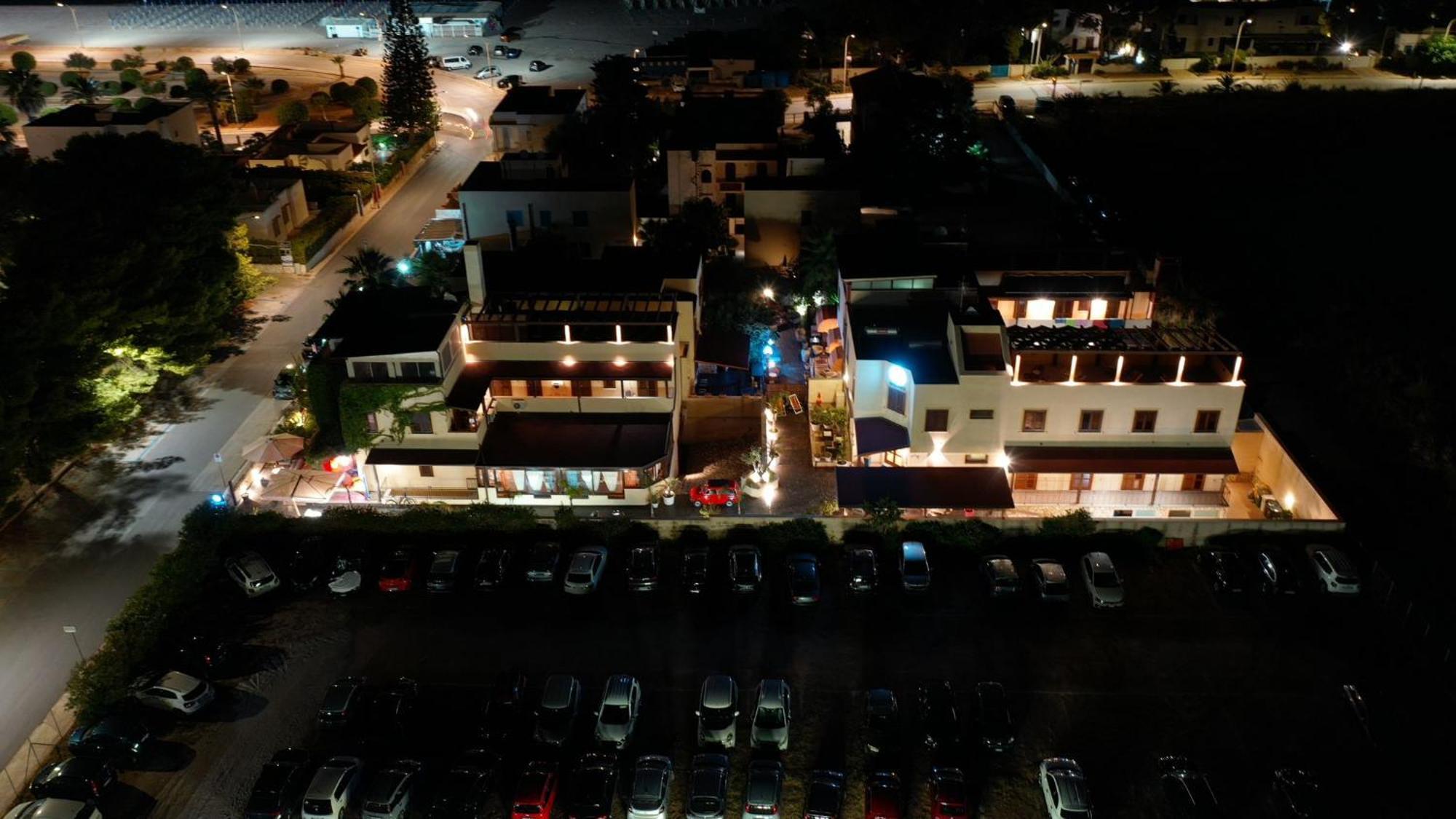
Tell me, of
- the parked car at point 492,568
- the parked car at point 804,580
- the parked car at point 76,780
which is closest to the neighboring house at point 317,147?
the parked car at point 492,568

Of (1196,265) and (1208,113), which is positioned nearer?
(1196,265)

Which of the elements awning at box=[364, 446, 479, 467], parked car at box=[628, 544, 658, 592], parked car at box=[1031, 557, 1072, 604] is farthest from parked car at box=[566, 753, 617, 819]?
parked car at box=[1031, 557, 1072, 604]

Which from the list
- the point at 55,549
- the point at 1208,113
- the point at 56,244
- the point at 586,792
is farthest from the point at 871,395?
the point at 1208,113

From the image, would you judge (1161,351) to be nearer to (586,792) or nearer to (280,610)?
(586,792)

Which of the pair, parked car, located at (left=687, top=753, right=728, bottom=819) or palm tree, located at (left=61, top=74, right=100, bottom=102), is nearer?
parked car, located at (left=687, top=753, right=728, bottom=819)

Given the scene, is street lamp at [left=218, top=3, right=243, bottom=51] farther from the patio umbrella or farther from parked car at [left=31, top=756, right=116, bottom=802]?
parked car at [left=31, top=756, right=116, bottom=802]

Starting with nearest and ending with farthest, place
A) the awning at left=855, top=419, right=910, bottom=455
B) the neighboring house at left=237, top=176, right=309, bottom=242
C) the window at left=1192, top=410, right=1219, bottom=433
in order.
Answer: the window at left=1192, top=410, right=1219, bottom=433 < the awning at left=855, top=419, right=910, bottom=455 < the neighboring house at left=237, top=176, right=309, bottom=242
